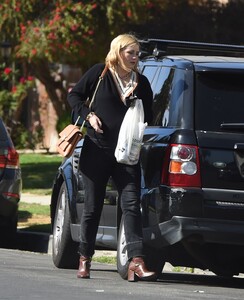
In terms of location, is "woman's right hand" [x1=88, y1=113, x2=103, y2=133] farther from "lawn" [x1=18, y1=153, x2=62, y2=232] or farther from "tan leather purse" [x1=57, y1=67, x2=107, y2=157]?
"lawn" [x1=18, y1=153, x2=62, y2=232]

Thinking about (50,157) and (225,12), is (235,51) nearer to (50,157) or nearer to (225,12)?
(50,157)

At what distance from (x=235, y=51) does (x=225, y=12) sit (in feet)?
75.9

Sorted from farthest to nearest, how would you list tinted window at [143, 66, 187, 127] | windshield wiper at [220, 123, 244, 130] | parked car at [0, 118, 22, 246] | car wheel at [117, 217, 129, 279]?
parked car at [0, 118, 22, 246] < car wheel at [117, 217, 129, 279] < tinted window at [143, 66, 187, 127] < windshield wiper at [220, 123, 244, 130]

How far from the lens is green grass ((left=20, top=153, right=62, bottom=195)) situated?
20741 millimetres

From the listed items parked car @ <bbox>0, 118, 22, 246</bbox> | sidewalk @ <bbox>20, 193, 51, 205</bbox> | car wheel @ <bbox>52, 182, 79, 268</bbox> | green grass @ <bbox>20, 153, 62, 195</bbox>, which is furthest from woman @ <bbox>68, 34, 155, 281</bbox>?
green grass @ <bbox>20, 153, 62, 195</bbox>

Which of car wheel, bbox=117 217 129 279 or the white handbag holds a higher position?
the white handbag

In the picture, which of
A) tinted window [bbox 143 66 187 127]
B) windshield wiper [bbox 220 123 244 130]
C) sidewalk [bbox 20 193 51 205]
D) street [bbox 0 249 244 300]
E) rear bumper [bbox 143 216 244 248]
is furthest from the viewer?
sidewalk [bbox 20 193 51 205]

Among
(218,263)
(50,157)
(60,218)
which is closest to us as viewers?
(218,263)

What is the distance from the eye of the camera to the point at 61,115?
105ft

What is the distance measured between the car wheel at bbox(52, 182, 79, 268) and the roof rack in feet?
4.78

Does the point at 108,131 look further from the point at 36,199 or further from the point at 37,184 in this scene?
the point at 37,184

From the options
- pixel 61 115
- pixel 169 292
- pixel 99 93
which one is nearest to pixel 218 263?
pixel 169 292

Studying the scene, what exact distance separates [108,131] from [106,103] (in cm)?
22

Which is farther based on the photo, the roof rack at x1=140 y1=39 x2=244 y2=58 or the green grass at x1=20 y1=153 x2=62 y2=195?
the green grass at x1=20 y1=153 x2=62 y2=195
